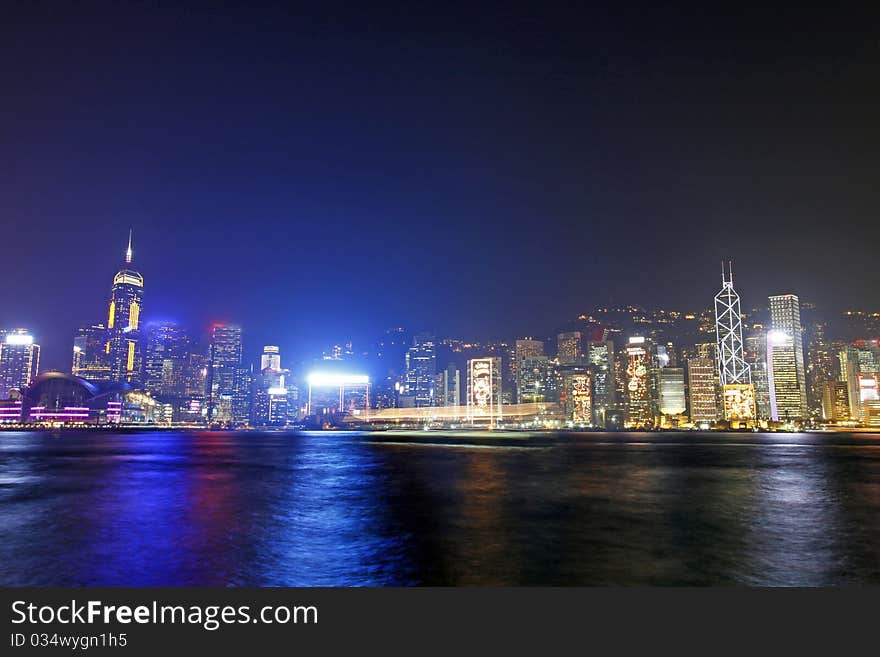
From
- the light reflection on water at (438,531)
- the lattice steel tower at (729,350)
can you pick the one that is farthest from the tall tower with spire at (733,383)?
the light reflection on water at (438,531)

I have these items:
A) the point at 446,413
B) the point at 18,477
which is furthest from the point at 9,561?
the point at 446,413

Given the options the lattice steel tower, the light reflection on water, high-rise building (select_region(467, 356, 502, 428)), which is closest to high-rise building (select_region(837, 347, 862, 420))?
the lattice steel tower

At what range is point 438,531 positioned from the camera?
1898cm

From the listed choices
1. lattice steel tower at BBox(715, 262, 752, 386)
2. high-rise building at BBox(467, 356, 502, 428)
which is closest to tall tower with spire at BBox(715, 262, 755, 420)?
lattice steel tower at BBox(715, 262, 752, 386)

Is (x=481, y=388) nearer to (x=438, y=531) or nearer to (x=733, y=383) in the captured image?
(x=733, y=383)

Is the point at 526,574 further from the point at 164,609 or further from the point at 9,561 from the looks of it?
the point at 9,561

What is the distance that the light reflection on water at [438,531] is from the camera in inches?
543

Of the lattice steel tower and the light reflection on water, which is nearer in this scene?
the light reflection on water

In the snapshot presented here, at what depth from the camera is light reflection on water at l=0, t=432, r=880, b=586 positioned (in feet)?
45.3

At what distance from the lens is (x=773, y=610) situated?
951cm

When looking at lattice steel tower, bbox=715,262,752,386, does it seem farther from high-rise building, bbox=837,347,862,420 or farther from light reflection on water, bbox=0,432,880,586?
light reflection on water, bbox=0,432,880,586

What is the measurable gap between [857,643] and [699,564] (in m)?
7.07

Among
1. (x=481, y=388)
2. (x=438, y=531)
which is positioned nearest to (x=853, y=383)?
(x=481, y=388)

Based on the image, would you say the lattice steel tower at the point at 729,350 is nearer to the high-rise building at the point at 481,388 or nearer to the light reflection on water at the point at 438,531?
the high-rise building at the point at 481,388
